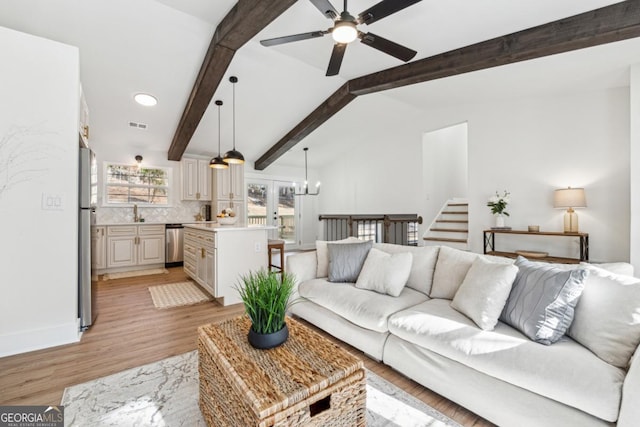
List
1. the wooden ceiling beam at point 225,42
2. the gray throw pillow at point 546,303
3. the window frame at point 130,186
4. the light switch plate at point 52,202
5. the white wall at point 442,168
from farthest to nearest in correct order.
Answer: the white wall at point 442,168
the window frame at point 130,186
the wooden ceiling beam at point 225,42
the light switch plate at point 52,202
the gray throw pillow at point 546,303

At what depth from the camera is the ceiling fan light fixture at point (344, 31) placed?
2.10m

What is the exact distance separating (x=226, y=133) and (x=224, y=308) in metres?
3.82

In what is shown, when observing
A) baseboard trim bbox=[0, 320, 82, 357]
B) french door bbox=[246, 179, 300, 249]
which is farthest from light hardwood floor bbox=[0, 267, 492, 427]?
french door bbox=[246, 179, 300, 249]

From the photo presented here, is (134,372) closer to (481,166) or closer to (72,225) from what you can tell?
(72,225)

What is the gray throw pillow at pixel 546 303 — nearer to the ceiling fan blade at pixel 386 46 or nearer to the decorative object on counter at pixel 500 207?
the ceiling fan blade at pixel 386 46

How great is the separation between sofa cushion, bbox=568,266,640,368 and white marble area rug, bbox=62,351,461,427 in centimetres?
84

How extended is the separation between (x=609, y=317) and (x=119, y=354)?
3342mm

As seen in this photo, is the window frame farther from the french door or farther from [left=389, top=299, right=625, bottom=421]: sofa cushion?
[left=389, top=299, right=625, bottom=421]: sofa cushion

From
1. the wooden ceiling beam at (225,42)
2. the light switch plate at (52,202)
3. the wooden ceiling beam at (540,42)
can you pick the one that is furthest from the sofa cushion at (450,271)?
the light switch plate at (52,202)

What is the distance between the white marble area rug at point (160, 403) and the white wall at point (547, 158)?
12.5 feet

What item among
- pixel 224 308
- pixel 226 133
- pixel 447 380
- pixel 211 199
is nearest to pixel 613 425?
pixel 447 380

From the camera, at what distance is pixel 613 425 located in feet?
3.82

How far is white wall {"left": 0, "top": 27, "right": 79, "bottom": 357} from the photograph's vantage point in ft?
7.59

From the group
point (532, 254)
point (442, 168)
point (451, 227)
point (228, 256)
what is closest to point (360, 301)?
point (228, 256)
